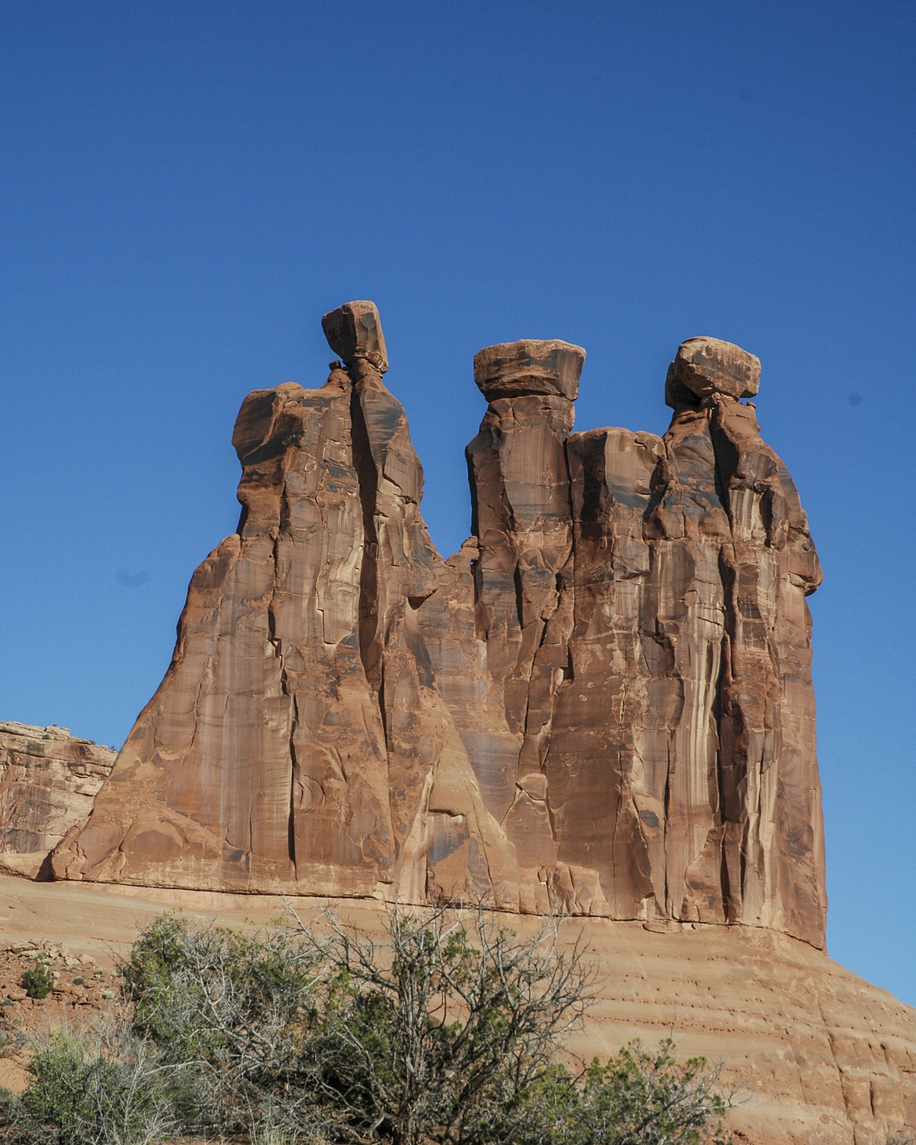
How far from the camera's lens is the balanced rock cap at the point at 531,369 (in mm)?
63500

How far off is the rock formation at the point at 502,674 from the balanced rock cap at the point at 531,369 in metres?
0.08

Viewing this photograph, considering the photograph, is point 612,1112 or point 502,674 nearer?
point 612,1112

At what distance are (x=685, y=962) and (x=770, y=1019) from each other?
3025 mm

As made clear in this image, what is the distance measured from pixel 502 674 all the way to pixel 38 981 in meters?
21.8

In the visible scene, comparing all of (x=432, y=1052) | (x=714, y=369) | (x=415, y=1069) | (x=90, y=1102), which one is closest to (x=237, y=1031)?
(x=90, y=1102)

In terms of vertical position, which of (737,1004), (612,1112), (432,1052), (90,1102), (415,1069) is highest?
(737,1004)

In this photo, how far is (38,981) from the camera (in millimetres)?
42844

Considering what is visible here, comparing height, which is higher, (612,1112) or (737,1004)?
(737,1004)

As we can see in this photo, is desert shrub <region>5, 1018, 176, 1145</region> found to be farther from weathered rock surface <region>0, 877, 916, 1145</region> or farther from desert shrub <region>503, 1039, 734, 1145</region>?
weathered rock surface <region>0, 877, 916, 1145</region>

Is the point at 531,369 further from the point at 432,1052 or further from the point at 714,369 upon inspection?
the point at 432,1052

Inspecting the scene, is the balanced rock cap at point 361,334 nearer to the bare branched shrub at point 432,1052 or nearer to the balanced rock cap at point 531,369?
the balanced rock cap at point 531,369

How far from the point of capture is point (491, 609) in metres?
61.1

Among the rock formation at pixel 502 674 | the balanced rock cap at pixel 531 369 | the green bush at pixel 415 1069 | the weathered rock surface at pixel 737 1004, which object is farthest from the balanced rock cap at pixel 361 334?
the green bush at pixel 415 1069

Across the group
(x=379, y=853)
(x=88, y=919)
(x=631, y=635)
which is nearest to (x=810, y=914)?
(x=631, y=635)
